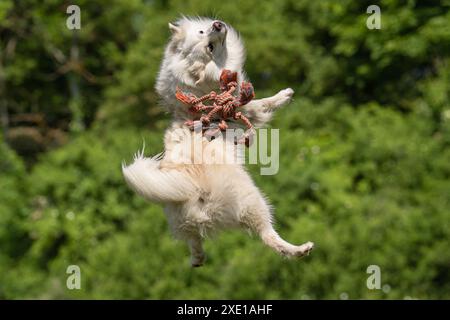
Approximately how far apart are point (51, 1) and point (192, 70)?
19.3m

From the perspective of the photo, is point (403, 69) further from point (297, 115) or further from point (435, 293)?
point (435, 293)

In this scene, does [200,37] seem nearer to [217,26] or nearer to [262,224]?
[217,26]

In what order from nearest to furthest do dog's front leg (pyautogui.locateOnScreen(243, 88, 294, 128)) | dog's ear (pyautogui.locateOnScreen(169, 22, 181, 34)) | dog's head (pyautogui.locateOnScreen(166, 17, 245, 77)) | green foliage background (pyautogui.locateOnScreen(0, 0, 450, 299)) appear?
dog's head (pyautogui.locateOnScreen(166, 17, 245, 77)) < dog's ear (pyautogui.locateOnScreen(169, 22, 181, 34)) < dog's front leg (pyautogui.locateOnScreen(243, 88, 294, 128)) < green foliage background (pyautogui.locateOnScreen(0, 0, 450, 299))

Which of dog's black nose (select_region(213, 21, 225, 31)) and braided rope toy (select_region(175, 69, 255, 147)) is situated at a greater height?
dog's black nose (select_region(213, 21, 225, 31))

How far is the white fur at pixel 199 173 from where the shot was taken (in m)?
5.21

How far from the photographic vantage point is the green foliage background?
15.7 m

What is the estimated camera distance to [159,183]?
5.19 m

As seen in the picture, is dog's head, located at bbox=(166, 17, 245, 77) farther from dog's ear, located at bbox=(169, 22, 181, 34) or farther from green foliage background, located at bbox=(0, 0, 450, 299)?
green foliage background, located at bbox=(0, 0, 450, 299)

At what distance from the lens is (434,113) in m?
18.3

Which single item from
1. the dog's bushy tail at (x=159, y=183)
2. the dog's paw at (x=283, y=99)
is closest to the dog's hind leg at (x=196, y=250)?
the dog's bushy tail at (x=159, y=183)

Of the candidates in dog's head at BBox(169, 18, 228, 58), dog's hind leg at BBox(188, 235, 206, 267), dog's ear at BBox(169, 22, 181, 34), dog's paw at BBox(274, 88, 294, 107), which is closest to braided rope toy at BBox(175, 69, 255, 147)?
dog's head at BBox(169, 18, 228, 58)

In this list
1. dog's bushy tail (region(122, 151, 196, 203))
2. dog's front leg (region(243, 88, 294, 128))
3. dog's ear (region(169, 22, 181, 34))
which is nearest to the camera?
dog's bushy tail (region(122, 151, 196, 203))

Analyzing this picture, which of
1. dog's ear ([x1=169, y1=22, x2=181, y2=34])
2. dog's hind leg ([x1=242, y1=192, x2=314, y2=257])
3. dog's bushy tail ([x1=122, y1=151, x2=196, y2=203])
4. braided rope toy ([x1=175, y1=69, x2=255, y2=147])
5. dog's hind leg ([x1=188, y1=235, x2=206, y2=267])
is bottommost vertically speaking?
dog's hind leg ([x1=188, y1=235, x2=206, y2=267])

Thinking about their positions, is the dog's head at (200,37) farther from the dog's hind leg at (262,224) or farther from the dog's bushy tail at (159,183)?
the dog's hind leg at (262,224)
